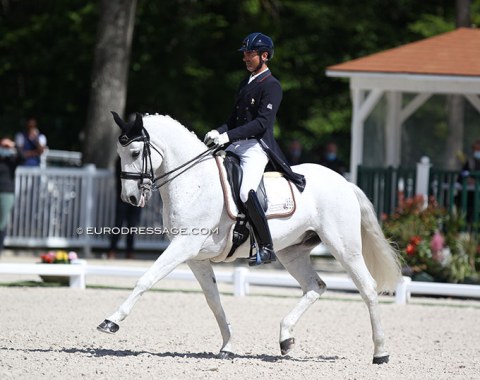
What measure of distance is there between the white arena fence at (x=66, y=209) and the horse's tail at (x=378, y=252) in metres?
9.83

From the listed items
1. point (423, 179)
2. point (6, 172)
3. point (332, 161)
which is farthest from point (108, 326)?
point (332, 161)

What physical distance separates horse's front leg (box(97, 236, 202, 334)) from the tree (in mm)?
13724

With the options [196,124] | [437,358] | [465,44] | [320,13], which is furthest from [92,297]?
[320,13]

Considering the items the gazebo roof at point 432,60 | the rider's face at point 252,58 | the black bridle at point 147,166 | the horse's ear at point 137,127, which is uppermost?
the gazebo roof at point 432,60

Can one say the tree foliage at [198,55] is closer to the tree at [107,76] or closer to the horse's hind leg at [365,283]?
the tree at [107,76]

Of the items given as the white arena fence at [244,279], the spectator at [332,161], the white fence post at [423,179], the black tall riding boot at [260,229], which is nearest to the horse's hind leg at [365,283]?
the black tall riding boot at [260,229]

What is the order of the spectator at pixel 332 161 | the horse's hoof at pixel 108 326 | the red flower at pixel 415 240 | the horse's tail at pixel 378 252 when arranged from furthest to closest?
1. the spectator at pixel 332 161
2. the red flower at pixel 415 240
3. the horse's tail at pixel 378 252
4. the horse's hoof at pixel 108 326

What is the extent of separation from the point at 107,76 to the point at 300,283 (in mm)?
13273

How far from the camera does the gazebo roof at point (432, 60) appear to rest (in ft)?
59.0

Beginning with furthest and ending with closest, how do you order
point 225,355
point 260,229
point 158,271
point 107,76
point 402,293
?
point 107,76 → point 402,293 → point 225,355 → point 260,229 → point 158,271

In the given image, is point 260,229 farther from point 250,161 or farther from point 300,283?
point 300,283

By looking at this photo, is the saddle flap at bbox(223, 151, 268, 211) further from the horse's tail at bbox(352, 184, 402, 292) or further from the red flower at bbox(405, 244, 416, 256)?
the red flower at bbox(405, 244, 416, 256)

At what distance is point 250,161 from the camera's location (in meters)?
9.55

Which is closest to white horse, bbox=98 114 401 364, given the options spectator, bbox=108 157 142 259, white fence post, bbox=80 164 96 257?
spectator, bbox=108 157 142 259
